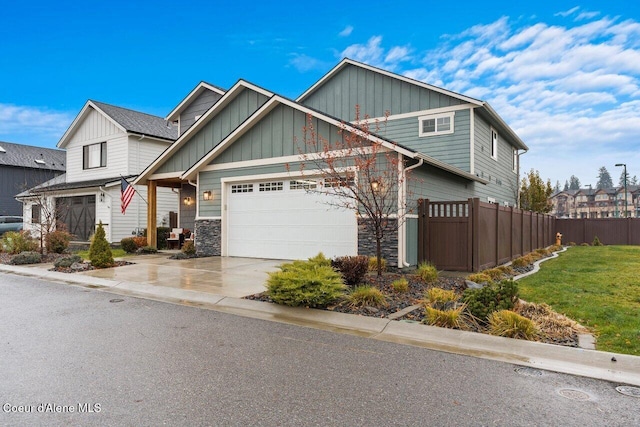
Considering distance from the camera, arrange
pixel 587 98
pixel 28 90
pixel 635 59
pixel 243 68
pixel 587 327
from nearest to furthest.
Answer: pixel 587 327
pixel 635 59
pixel 587 98
pixel 243 68
pixel 28 90

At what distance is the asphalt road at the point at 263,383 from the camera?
9.79 feet

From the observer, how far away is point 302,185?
12.3 metres

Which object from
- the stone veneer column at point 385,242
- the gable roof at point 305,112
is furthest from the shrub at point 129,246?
the stone veneer column at point 385,242

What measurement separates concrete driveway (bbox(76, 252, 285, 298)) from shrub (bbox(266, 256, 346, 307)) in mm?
1112

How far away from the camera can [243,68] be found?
27.6 meters

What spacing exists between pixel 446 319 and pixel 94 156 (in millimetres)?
22491

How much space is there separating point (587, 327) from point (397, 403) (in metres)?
3.71

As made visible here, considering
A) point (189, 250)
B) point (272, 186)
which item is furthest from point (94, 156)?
point (272, 186)

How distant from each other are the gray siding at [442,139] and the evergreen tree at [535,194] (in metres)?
15.6

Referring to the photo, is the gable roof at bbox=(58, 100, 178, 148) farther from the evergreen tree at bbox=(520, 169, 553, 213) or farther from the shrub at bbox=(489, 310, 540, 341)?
the evergreen tree at bbox=(520, 169, 553, 213)

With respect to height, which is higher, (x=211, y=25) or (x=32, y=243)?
(x=211, y=25)

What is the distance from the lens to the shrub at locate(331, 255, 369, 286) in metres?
7.77

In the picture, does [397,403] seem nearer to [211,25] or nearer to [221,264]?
[221,264]

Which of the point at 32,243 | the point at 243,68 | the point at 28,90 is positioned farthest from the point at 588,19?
the point at 28,90
